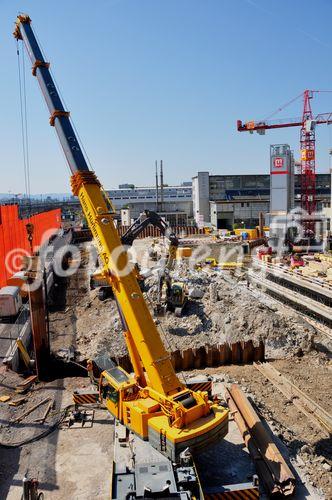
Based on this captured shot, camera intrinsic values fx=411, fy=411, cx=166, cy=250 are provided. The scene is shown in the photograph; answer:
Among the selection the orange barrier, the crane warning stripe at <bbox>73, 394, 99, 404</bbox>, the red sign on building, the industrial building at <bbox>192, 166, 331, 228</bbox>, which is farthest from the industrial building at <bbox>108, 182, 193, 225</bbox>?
the crane warning stripe at <bbox>73, 394, 99, 404</bbox>

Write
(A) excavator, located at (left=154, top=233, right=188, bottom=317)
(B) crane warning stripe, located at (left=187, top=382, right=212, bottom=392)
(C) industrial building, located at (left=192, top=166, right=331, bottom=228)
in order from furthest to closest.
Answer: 1. (C) industrial building, located at (left=192, top=166, right=331, bottom=228)
2. (A) excavator, located at (left=154, top=233, right=188, bottom=317)
3. (B) crane warning stripe, located at (left=187, top=382, right=212, bottom=392)

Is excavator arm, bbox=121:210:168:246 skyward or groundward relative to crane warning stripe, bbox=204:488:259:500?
skyward

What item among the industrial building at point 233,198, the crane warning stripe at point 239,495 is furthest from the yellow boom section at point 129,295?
the industrial building at point 233,198

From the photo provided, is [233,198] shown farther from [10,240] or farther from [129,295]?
[129,295]

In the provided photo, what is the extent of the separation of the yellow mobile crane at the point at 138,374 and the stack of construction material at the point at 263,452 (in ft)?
4.52

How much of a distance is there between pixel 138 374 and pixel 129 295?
2.06 meters

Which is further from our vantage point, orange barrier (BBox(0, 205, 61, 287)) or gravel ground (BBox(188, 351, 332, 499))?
orange barrier (BBox(0, 205, 61, 287))

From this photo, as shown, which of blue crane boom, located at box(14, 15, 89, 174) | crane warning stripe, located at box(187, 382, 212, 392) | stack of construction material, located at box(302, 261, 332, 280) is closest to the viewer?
blue crane boom, located at box(14, 15, 89, 174)

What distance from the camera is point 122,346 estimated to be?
19.7 metres

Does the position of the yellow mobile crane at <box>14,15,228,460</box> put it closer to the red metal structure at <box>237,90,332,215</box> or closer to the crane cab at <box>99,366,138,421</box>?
the crane cab at <box>99,366,138,421</box>

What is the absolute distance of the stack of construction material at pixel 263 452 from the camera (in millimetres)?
8523

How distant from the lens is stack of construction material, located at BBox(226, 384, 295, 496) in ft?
28.0

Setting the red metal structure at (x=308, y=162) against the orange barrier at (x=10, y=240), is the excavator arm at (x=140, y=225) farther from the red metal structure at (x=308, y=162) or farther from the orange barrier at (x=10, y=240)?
the red metal structure at (x=308, y=162)

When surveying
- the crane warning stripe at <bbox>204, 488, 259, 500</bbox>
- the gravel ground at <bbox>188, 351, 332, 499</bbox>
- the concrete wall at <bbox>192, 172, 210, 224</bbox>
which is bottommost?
the gravel ground at <bbox>188, 351, 332, 499</bbox>
